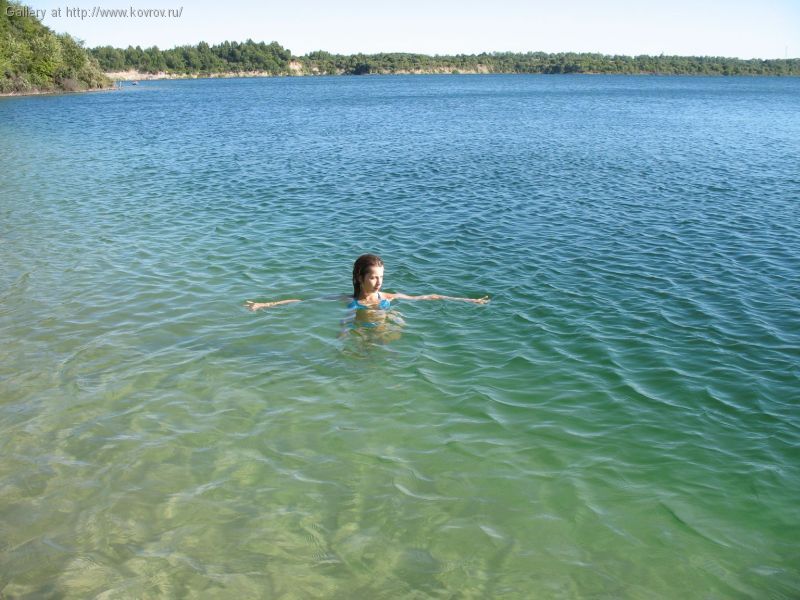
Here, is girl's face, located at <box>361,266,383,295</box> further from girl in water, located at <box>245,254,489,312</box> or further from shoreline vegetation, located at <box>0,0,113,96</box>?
shoreline vegetation, located at <box>0,0,113,96</box>

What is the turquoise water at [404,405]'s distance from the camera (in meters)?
6.03

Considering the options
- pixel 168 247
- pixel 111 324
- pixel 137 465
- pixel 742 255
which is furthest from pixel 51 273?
pixel 742 255

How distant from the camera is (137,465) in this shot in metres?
7.39

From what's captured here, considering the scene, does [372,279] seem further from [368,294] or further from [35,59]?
[35,59]

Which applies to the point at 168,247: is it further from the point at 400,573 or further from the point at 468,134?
the point at 468,134

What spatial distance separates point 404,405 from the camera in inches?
352

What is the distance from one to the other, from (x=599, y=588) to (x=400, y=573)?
174 cm

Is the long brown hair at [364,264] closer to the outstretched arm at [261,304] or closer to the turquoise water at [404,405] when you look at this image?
the turquoise water at [404,405]

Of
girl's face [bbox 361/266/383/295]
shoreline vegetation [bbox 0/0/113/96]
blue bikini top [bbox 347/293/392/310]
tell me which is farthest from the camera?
shoreline vegetation [bbox 0/0/113/96]

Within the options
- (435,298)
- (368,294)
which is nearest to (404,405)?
(368,294)

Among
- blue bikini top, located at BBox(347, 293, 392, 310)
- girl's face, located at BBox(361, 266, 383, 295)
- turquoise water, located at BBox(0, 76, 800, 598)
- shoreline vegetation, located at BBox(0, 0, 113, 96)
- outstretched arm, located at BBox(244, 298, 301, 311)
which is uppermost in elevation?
shoreline vegetation, located at BBox(0, 0, 113, 96)

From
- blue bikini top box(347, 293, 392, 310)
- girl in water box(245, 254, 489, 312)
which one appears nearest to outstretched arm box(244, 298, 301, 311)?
girl in water box(245, 254, 489, 312)

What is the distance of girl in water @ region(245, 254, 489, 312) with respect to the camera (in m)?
11.0

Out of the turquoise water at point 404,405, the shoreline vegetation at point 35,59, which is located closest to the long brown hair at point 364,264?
the turquoise water at point 404,405
